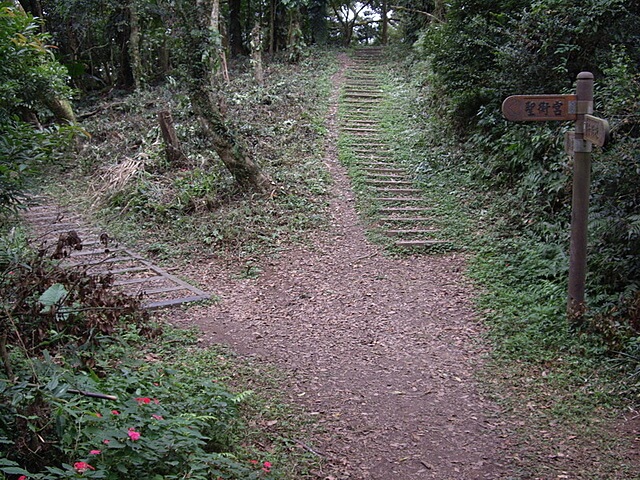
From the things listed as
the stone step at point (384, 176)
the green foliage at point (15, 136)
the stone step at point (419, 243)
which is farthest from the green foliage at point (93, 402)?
the stone step at point (384, 176)

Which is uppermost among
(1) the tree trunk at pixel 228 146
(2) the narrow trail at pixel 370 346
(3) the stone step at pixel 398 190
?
(1) the tree trunk at pixel 228 146

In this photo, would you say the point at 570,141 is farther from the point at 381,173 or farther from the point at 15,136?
the point at 381,173

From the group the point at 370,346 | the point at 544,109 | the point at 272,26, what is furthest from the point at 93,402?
the point at 272,26

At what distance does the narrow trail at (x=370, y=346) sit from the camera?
12.1ft

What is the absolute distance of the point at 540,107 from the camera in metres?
5.02

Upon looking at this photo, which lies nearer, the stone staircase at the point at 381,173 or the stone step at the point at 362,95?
the stone staircase at the point at 381,173

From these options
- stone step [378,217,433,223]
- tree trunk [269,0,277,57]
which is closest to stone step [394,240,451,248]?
stone step [378,217,433,223]

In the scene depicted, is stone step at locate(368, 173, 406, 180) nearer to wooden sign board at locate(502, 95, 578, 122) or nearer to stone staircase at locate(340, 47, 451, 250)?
stone staircase at locate(340, 47, 451, 250)

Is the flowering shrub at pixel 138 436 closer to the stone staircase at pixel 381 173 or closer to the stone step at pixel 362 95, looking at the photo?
the stone staircase at pixel 381 173

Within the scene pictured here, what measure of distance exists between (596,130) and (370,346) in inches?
111

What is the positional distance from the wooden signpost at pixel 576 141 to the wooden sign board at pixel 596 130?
3 centimetres

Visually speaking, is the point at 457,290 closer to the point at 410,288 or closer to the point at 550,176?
the point at 410,288

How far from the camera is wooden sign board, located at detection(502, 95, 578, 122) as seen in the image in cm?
497

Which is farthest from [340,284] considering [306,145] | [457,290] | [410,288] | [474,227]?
[306,145]
